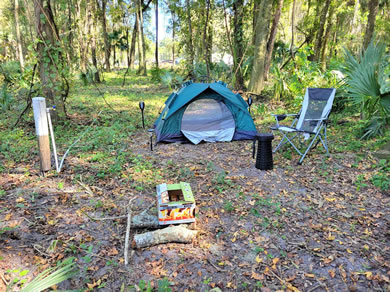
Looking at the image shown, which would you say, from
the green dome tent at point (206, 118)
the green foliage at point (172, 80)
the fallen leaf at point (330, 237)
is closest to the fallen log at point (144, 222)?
the fallen leaf at point (330, 237)

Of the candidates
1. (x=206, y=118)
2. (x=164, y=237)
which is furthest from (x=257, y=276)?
(x=206, y=118)

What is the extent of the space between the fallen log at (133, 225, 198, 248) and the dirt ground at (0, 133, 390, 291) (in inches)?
2.7

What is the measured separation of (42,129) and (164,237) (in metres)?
2.39

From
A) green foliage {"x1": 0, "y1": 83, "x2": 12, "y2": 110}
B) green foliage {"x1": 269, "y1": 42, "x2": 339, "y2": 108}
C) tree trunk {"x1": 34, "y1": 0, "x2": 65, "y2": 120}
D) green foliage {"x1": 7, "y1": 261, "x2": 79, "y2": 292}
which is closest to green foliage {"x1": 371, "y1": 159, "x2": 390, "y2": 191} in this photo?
green foliage {"x1": 269, "y1": 42, "x2": 339, "y2": 108}

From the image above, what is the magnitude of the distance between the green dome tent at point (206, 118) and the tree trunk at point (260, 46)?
3380 millimetres

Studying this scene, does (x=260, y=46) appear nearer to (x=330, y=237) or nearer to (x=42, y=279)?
(x=330, y=237)

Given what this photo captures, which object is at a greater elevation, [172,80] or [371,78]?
[371,78]

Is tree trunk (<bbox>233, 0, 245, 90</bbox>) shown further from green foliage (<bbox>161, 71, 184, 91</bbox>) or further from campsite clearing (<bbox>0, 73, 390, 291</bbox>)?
campsite clearing (<bbox>0, 73, 390, 291</bbox>)

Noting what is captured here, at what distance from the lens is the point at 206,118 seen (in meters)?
6.12

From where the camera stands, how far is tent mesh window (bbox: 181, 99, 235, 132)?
603cm

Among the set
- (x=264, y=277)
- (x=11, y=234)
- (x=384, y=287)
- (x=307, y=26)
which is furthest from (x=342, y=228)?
(x=307, y=26)

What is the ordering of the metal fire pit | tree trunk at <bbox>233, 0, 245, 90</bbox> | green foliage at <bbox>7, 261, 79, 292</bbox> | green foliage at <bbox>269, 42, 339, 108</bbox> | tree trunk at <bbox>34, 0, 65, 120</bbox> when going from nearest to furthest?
green foliage at <bbox>7, 261, 79, 292</bbox> < the metal fire pit < tree trunk at <bbox>34, 0, 65, 120</bbox> < green foliage at <bbox>269, 42, 339, 108</bbox> < tree trunk at <bbox>233, 0, 245, 90</bbox>

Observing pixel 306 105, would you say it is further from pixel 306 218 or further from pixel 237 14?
pixel 237 14

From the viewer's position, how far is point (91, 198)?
139 inches
